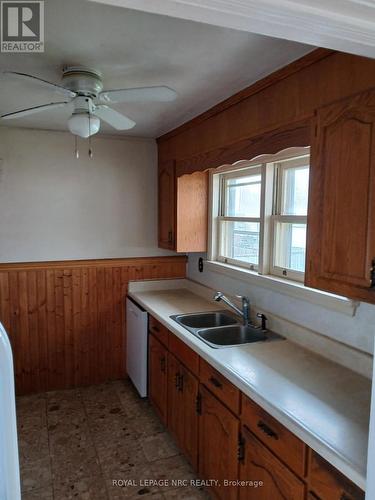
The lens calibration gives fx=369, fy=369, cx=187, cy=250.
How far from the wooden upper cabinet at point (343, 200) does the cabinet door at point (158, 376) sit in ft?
4.83

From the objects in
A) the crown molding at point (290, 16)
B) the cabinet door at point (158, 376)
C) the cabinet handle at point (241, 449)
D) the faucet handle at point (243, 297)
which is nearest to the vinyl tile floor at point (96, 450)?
the cabinet door at point (158, 376)

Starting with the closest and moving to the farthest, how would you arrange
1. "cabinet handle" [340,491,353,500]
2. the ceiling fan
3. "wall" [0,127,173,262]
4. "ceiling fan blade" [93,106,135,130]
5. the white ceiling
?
"cabinet handle" [340,491,353,500], the white ceiling, the ceiling fan, "ceiling fan blade" [93,106,135,130], "wall" [0,127,173,262]

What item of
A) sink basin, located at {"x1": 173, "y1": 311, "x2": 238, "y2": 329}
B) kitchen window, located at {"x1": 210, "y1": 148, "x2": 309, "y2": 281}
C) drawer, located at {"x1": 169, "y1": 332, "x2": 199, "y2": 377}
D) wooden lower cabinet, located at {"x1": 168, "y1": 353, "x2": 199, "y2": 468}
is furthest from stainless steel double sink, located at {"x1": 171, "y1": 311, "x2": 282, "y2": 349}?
kitchen window, located at {"x1": 210, "y1": 148, "x2": 309, "y2": 281}

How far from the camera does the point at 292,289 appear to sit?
86.2 inches

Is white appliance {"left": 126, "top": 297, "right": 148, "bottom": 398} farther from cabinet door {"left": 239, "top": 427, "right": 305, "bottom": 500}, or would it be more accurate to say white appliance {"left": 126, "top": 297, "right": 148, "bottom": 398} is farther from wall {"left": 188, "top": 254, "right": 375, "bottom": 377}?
cabinet door {"left": 239, "top": 427, "right": 305, "bottom": 500}

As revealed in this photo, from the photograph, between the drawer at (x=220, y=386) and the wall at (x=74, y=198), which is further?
the wall at (x=74, y=198)

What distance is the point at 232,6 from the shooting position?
650 mm

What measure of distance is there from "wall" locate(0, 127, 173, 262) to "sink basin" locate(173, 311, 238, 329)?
1131 mm

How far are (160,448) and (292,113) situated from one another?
7.58ft

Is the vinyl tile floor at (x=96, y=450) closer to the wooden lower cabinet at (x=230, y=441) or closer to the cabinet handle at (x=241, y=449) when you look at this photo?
the wooden lower cabinet at (x=230, y=441)

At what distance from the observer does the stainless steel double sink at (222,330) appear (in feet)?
7.76

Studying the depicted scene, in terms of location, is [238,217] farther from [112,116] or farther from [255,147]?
[112,116]

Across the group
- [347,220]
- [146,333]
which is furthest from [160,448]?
[347,220]

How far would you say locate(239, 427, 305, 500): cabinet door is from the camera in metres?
1.40
